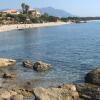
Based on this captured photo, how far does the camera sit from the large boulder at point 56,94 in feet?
72.2

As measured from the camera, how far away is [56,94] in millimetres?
22734

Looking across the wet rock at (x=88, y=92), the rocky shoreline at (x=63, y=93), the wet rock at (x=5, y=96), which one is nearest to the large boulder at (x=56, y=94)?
the rocky shoreline at (x=63, y=93)

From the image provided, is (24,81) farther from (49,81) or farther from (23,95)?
(23,95)

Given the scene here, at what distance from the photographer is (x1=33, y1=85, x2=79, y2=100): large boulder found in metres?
22.0

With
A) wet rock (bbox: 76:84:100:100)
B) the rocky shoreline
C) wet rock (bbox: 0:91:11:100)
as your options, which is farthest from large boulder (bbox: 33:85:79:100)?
wet rock (bbox: 0:91:11:100)

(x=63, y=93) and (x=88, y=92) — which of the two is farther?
(x=88, y=92)

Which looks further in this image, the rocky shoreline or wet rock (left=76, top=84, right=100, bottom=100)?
wet rock (left=76, top=84, right=100, bottom=100)

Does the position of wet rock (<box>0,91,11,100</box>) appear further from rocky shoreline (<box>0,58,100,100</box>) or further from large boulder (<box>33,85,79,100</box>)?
large boulder (<box>33,85,79,100</box>)

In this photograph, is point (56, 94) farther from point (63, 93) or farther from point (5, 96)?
point (5, 96)

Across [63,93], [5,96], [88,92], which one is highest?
[63,93]

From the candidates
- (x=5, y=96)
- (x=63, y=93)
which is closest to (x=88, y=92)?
(x=63, y=93)

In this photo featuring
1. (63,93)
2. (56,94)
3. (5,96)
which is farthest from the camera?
(5,96)

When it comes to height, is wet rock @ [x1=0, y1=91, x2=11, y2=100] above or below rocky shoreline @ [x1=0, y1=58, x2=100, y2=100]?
below

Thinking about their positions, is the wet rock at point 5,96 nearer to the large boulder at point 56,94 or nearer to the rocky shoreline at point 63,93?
the rocky shoreline at point 63,93
